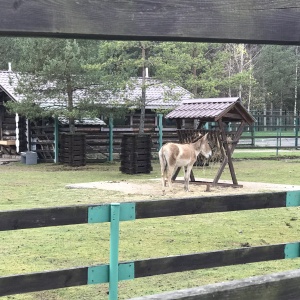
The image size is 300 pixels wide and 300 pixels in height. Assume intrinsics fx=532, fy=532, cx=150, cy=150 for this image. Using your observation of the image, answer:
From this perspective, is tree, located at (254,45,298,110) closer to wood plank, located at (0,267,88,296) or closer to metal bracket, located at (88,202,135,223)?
metal bracket, located at (88,202,135,223)


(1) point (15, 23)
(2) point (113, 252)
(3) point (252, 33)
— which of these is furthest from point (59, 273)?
(3) point (252, 33)

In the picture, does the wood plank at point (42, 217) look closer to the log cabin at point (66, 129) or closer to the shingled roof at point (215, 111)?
the shingled roof at point (215, 111)

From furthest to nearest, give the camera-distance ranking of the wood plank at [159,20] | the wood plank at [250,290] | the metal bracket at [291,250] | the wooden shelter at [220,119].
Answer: the wooden shelter at [220,119]
the metal bracket at [291,250]
the wood plank at [159,20]
the wood plank at [250,290]

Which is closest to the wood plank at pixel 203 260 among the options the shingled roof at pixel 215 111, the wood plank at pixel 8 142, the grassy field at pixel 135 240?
the grassy field at pixel 135 240

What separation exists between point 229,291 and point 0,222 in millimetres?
2000

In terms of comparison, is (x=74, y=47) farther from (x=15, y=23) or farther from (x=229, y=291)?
(x=229, y=291)

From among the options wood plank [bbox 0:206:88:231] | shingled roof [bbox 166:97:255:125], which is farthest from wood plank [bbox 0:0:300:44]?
shingled roof [bbox 166:97:255:125]

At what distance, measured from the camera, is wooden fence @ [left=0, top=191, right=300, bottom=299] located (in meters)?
3.46

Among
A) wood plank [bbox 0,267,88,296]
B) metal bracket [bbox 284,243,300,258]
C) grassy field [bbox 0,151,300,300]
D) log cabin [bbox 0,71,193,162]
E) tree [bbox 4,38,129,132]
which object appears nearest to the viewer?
wood plank [bbox 0,267,88,296]

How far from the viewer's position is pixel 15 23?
2.60 meters

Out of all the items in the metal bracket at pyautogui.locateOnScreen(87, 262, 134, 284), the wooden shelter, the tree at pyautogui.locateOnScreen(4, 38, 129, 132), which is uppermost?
the tree at pyautogui.locateOnScreen(4, 38, 129, 132)

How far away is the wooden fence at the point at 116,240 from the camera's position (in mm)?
3465

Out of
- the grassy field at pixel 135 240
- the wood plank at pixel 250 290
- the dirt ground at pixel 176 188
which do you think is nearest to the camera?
the wood plank at pixel 250 290

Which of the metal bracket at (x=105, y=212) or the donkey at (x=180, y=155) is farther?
the donkey at (x=180, y=155)
